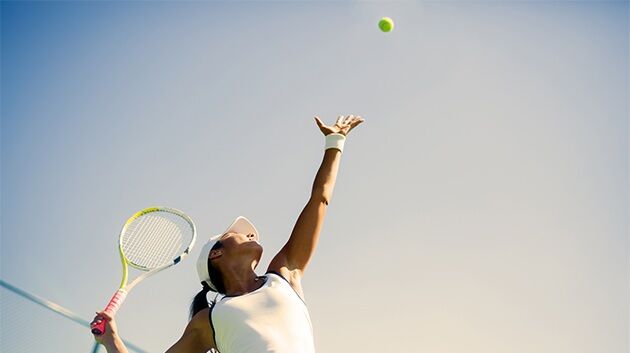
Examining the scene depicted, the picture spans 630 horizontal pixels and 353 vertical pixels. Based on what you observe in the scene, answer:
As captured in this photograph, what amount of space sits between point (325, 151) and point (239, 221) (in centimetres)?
73

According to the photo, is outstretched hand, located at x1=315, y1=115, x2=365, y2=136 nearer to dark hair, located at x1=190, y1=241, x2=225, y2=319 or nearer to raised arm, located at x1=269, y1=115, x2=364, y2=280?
raised arm, located at x1=269, y1=115, x2=364, y2=280

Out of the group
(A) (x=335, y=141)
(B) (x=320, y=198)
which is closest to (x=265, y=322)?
(B) (x=320, y=198)

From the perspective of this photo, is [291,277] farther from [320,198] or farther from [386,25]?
[386,25]

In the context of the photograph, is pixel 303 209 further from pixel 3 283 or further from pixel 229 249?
pixel 3 283

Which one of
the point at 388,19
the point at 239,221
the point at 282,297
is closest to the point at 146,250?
the point at 239,221

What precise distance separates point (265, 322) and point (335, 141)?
142cm

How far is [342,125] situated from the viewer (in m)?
4.36

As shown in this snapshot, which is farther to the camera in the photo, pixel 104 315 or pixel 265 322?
pixel 104 315

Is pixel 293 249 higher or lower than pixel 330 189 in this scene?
Result: lower

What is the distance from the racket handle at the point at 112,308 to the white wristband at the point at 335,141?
5.41 ft

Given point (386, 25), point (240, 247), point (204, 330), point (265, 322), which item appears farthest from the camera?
point (386, 25)

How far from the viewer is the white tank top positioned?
3.05m

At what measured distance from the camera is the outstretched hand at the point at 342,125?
424 cm

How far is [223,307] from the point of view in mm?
3248
